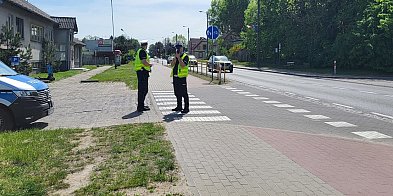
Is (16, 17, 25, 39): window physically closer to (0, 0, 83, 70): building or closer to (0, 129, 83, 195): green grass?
(0, 0, 83, 70): building

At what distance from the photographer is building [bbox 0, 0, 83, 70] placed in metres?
28.3

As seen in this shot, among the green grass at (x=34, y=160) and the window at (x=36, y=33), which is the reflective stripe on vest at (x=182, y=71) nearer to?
the green grass at (x=34, y=160)


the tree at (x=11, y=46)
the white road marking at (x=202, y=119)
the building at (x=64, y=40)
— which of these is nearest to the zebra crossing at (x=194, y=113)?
the white road marking at (x=202, y=119)

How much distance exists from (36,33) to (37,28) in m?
0.68

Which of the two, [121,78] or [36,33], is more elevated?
[36,33]

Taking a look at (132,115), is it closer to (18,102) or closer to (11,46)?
(18,102)

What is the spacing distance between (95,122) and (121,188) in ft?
17.5

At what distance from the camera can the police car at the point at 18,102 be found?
880 centimetres

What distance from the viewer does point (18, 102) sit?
29.0ft

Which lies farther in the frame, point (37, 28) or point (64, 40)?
point (64, 40)

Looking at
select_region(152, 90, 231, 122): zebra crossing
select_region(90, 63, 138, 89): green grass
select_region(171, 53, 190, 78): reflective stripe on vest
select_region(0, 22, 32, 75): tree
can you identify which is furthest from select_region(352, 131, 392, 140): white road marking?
select_region(0, 22, 32, 75): tree

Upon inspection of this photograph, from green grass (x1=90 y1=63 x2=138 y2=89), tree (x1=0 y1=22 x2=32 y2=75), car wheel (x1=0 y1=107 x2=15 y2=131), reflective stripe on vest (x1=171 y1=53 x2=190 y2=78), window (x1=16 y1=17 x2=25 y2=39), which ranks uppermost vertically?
window (x1=16 y1=17 x2=25 y2=39)

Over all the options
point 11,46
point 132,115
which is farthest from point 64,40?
point 132,115

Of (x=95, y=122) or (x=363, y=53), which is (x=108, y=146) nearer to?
(x=95, y=122)
